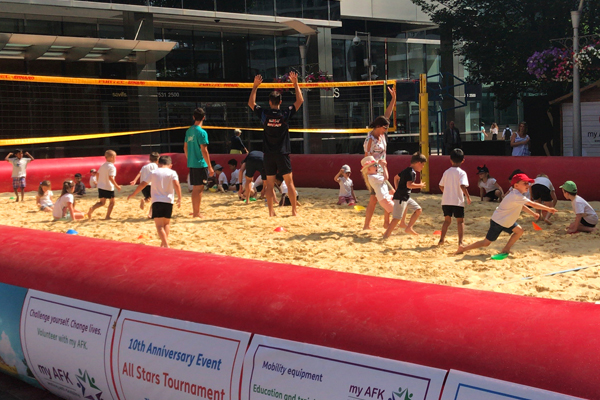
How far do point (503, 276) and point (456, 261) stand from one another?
2.42ft

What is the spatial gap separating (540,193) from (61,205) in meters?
6.77

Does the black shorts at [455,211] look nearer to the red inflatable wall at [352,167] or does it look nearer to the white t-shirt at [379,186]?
the white t-shirt at [379,186]

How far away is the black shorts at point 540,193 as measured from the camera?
8695 millimetres

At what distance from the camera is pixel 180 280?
315 centimetres

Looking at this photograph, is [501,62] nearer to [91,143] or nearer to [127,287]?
[91,143]

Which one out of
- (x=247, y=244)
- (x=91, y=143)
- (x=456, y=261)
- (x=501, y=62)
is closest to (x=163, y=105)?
(x=91, y=143)

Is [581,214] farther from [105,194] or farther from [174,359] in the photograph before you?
[105,194]

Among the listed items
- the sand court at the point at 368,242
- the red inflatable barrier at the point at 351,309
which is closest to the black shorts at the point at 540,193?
the sand court at the point at 368,242

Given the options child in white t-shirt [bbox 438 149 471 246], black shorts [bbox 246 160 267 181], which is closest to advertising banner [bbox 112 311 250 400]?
child in white t-shirt [bbox 438 149 471 246]

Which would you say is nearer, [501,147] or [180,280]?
[180,280]

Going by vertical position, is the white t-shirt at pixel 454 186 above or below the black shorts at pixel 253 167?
below

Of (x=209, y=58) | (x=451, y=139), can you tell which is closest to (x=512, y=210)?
(x=451, y=139)

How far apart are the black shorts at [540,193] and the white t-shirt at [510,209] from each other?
240 centimetres

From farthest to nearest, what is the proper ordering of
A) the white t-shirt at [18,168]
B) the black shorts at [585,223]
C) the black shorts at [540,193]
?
the white t-shirt at [18,168], the black shorts at [540,193], the black shorts at [585,223]
